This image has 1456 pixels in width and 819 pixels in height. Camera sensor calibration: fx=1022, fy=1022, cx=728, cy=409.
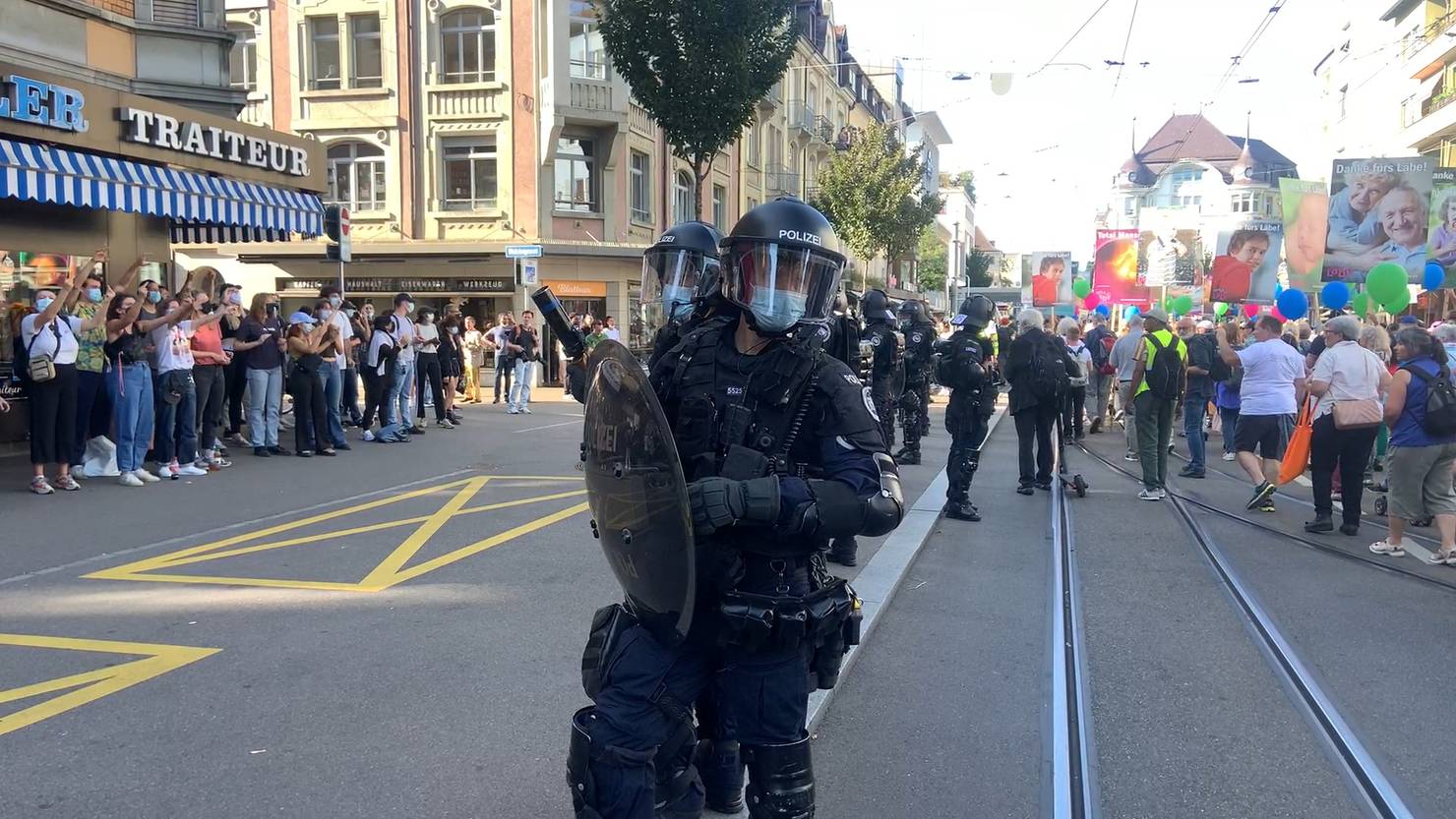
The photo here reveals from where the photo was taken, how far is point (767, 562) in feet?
8.28

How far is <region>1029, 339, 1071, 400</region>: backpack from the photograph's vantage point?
30.4 feet

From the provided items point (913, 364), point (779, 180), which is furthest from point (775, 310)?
point (779, 180)

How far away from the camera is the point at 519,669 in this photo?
4418 millimetres

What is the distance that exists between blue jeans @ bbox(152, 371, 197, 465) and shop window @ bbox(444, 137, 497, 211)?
676 inches

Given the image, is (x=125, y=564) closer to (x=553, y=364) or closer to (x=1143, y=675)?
(x=1143, y=675)

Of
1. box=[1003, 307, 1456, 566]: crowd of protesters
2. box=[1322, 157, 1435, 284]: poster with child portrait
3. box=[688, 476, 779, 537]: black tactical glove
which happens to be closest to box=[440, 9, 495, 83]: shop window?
box=[1003, 307, 1456, 566]: crowd of protesters

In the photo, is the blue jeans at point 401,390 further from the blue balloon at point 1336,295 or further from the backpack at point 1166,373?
the blue balloon at point 1336,295

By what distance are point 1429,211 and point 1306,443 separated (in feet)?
35.7

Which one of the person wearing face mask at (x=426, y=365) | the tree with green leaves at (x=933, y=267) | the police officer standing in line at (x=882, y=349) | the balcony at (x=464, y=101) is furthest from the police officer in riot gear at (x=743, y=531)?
the tree with green leaves at (x=933, y=267)

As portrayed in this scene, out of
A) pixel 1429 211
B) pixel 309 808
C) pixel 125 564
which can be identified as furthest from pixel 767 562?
pixel 1429 211

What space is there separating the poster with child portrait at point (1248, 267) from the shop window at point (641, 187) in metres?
15.1

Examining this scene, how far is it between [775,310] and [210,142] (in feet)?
41.2

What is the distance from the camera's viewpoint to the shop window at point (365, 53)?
25.9m

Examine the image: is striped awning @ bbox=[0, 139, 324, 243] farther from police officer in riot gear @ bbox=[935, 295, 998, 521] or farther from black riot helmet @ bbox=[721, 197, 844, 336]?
black riot helmet @ bbox=[721, 197, 844, 336]
